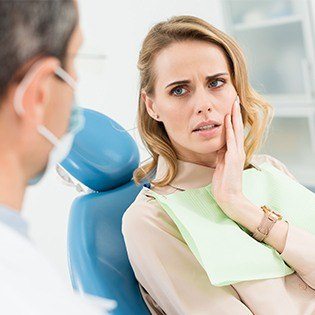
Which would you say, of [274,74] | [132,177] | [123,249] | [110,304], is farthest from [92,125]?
[274,74]

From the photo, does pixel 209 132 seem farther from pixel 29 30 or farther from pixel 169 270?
pixel 29 30

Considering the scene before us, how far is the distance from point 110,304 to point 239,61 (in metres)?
0.85

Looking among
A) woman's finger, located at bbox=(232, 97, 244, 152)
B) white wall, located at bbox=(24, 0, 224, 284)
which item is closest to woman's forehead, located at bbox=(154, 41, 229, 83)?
woman's finger, located at bbox=(232, 97, 244, 152)

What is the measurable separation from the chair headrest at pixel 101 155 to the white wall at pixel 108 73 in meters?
1.29

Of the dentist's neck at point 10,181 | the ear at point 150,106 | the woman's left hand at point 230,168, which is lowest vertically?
the woman's left hand at point 230,168

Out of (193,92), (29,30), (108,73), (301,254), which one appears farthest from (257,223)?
(108,73)

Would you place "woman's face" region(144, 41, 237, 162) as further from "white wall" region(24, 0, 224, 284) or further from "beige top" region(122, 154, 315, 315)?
"white wall" region(24, 0, 224, 284)

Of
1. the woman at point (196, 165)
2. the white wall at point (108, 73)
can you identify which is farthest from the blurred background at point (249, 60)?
the woman at point (196, 165)

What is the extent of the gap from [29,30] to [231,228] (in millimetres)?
747

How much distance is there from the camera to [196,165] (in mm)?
1360

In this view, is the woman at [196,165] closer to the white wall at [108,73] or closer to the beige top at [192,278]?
the beige top at [192,278]

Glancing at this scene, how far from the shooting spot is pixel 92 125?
1395 mm

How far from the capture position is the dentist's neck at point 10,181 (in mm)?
649

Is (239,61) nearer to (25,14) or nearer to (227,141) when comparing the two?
(227,141)
